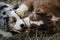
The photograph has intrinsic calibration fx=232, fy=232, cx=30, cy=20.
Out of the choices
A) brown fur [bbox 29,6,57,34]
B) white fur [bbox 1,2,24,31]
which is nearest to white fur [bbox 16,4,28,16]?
white fur [bbox 1,2,24,31]

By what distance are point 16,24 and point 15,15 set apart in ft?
0.35

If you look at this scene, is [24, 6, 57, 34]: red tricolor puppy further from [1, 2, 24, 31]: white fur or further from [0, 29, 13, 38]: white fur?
[0, 29, 13, 38]: white fur

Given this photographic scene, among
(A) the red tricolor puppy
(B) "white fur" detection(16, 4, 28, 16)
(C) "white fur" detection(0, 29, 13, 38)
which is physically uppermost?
(B) "white fur" detection(16, 4, 28, 16)

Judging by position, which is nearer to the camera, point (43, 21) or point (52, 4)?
point (43, 21)

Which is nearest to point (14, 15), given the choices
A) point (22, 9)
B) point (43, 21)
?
point (22, 9)

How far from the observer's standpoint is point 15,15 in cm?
212

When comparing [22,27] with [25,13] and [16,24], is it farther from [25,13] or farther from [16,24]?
[25,13]

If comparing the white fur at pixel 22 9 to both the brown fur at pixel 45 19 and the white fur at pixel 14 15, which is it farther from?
the brown fur at pixel 45 19

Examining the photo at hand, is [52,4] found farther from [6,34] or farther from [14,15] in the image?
[6,34]

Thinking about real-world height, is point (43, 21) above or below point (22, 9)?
below

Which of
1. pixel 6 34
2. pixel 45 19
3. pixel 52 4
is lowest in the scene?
pixel 6 34

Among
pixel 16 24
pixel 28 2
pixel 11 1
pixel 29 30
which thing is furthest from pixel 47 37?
pixel 11 1

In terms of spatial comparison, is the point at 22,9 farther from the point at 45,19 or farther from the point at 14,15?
the point at 45,19

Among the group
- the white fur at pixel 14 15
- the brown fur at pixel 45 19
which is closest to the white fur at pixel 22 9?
the white fur at pixel 14 15
